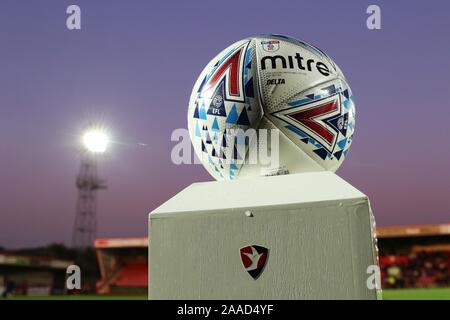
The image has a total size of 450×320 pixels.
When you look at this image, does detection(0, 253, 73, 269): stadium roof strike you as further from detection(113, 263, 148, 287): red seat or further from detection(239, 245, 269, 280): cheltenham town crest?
detection(239, 245, 269, 280): cheltenham town crest

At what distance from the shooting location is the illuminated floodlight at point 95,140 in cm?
3703

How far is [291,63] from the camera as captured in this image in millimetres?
3025

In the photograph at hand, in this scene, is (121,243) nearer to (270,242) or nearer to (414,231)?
(414,231)

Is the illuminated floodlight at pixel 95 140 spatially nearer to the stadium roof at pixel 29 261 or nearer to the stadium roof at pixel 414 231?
the stadium roof at pixel 29 261

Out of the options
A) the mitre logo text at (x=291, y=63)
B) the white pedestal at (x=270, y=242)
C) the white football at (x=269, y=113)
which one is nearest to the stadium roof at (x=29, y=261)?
the white football at (x=269, y=113)

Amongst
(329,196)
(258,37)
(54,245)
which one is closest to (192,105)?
(258,37)

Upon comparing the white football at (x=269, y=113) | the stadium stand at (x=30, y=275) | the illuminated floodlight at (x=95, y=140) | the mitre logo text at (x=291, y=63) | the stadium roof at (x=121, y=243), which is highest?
the illuminated floodlight at (x=95, y=140)

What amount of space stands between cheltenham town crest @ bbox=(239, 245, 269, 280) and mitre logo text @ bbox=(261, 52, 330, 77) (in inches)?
60.7

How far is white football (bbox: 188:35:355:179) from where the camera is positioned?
9.51 feet

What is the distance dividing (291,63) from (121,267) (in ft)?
113
